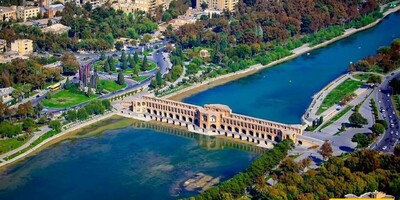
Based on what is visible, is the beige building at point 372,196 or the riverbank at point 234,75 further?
the riverbank at point 234,75

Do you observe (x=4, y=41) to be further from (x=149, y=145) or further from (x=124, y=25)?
(x=149, y=145)

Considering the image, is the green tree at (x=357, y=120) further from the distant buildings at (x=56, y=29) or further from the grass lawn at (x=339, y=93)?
the distant buildings at (x=56, y=29)

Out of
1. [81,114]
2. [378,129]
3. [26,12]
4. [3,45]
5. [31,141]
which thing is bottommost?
[31,141]

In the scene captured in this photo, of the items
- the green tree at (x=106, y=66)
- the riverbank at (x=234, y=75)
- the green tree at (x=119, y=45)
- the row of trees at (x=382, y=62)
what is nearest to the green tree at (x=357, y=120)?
the row of trees at (x=382, y=62)

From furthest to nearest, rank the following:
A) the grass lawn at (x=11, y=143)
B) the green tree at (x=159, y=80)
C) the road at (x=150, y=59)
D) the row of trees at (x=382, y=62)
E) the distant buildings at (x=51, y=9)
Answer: the distant buildings at (x=51, y=9)
the row of trees at (x=382, y=62)
the green tree at (x=159, y=80)
the road at (x=150, y=59)
the grass lawn at (x=11, y=143)

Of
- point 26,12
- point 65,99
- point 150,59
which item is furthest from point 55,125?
point 26,12

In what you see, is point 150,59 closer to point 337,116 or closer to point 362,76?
point 362,76

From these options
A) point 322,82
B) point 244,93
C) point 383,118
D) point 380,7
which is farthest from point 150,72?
point 380,7
